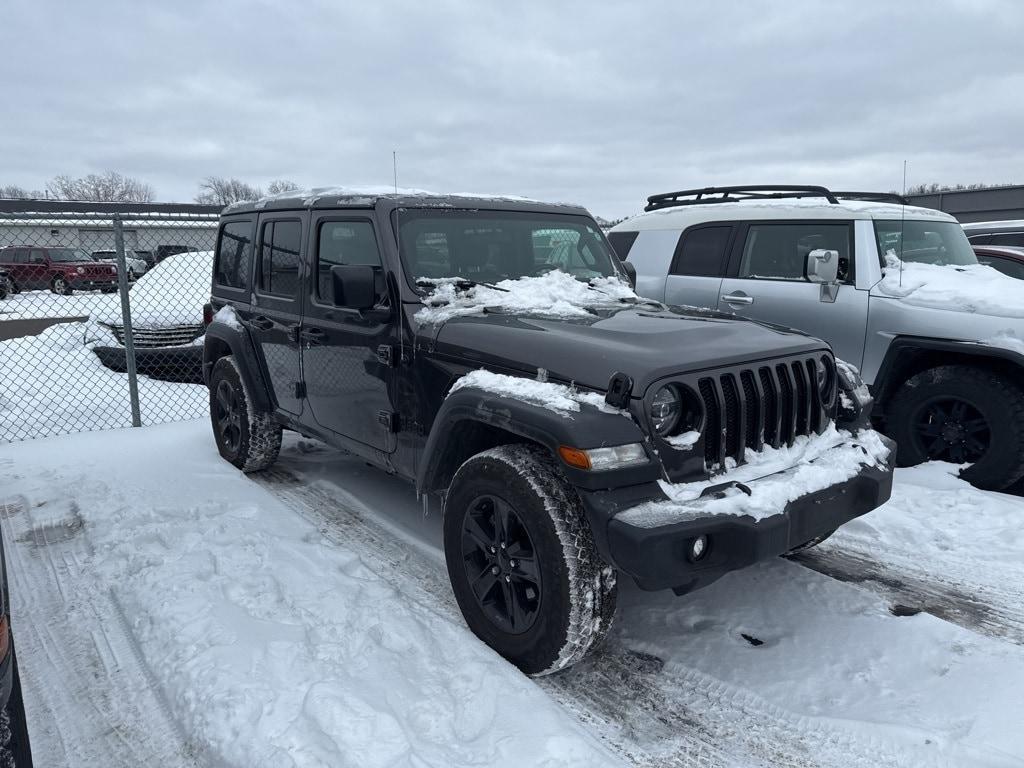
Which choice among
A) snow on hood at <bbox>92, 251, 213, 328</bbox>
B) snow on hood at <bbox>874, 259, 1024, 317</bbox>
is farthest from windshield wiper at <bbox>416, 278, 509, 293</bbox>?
snow on hood at <bbox>92, 251, 213, 328</bbox>

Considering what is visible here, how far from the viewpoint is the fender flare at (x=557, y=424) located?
2508 mm

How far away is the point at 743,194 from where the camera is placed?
6.95m

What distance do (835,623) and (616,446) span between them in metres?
1.59

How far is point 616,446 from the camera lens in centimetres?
253

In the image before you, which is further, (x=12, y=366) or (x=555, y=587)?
(x=12, y=366)

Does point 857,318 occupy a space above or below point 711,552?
above

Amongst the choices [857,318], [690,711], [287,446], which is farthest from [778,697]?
[287,446]

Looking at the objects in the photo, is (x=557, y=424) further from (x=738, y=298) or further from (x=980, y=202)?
(x=980, y=202)

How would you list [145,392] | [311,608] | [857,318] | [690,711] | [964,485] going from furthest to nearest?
1. [145,392]
2. [857,318]
3. [964,485]
4. [311,608]
5. [690,711]

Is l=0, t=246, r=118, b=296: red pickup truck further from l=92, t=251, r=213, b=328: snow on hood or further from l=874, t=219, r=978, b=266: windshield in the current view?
l=874, t=219, r=978, b=266: windshield

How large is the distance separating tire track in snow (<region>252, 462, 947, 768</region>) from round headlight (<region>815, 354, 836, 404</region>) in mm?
1386

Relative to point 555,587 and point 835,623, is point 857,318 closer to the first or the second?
point 835,623

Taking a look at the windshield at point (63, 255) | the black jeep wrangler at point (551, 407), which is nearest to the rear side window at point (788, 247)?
the black jeep wrangler at point (551, 407)

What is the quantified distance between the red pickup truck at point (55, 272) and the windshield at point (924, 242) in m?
20.1
